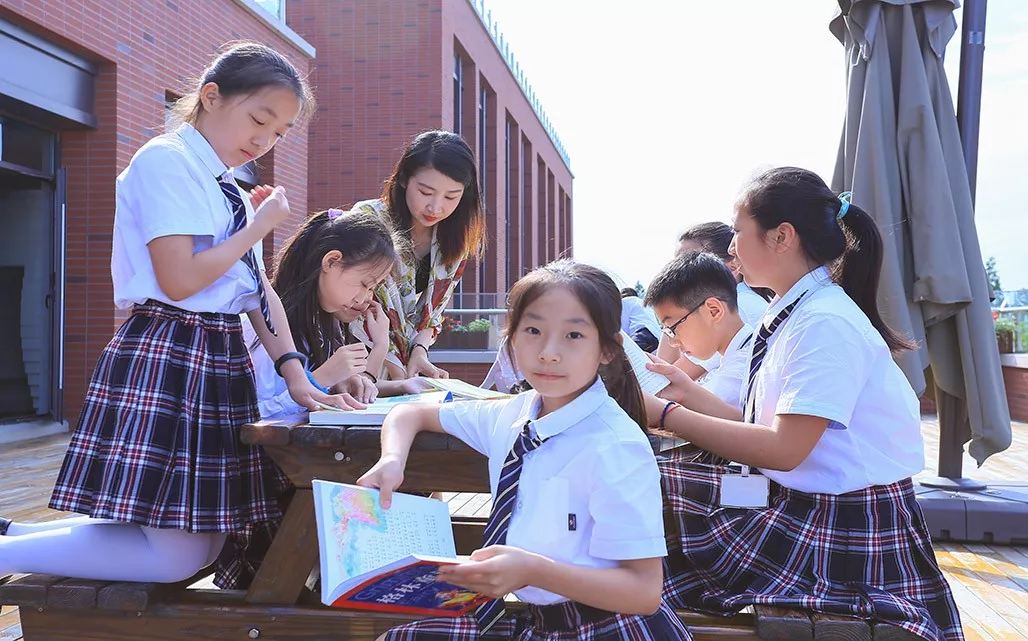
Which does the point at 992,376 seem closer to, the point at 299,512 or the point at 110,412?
the point at 299,512

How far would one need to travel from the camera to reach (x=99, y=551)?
1935mm

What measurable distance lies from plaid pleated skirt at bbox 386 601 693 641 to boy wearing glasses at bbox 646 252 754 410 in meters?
1.02

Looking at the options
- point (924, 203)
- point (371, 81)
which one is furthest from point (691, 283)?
point (371, 81)

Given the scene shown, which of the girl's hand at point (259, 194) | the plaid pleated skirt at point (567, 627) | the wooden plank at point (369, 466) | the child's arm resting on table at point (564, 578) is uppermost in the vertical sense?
the girl's hand at point (259, 194)

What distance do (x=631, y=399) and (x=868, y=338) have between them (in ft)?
1.83

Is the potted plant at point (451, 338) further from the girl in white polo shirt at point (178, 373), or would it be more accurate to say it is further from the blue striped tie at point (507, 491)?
the blue striped tie at point (507, 491)

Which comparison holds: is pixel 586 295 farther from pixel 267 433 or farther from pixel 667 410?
pixel 267 433

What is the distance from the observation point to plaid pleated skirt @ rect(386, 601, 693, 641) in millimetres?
1464

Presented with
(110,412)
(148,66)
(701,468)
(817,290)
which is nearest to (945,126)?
(817,290)

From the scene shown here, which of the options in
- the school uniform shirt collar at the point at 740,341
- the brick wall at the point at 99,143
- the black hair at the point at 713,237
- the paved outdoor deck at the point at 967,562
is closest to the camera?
the school uniform shirt collar at the point at 740,341

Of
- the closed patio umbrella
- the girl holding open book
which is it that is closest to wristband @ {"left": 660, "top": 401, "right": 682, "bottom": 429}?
the girl holding open book

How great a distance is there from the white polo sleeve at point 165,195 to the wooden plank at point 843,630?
61.8 inches

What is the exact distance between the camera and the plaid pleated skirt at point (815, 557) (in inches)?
68.7

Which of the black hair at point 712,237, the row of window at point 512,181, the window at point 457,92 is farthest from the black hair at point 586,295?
the window at point 457,92
